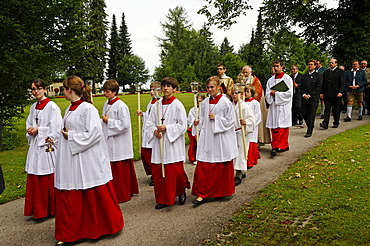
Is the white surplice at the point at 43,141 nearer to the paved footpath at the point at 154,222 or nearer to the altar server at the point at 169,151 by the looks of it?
the paved footpath at the point at 154,222

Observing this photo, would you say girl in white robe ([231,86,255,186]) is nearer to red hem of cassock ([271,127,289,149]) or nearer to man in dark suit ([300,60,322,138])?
red hem of cassock ([271,127,289,149])

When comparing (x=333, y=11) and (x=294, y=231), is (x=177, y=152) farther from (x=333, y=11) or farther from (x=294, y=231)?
(x=333, y=11)

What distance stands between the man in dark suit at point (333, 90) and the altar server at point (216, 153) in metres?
8.33

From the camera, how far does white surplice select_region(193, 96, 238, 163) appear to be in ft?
21.1

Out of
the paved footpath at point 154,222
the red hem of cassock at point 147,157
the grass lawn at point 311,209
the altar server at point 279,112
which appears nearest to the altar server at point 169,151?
the paved footpath at point 154,222

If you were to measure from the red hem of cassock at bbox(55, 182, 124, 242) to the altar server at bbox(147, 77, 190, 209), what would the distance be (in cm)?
125

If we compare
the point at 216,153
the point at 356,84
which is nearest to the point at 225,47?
the point at 356,84

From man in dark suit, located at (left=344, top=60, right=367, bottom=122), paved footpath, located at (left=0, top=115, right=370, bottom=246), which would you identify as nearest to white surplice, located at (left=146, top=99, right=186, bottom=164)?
paved footpath, located at (left=0, top=115, right=370, bottom=246)

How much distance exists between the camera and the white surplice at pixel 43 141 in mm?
6070

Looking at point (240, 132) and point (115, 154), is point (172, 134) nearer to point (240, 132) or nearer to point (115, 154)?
point (115, 154)

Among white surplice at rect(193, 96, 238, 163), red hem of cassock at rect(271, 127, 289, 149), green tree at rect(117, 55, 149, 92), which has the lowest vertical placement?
red hem of cassock at rect(271, 127, 289, 149)

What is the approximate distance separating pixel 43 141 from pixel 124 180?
1708mm

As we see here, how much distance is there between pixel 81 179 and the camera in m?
4.95

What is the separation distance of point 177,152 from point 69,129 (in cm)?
204
